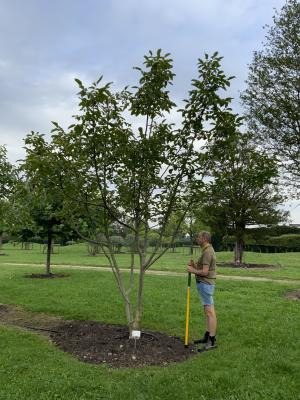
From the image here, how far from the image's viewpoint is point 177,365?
627cm

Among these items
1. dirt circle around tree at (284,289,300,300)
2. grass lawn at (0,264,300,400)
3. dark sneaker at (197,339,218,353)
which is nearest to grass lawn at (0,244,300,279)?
dirt circle around tree at (284,289,300,300)

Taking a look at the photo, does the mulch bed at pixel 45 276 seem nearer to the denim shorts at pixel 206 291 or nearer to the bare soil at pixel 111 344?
the bare soil at pixel 111 344

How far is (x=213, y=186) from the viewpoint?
786 cm

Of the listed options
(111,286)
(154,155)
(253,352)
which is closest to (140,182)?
(154,155)

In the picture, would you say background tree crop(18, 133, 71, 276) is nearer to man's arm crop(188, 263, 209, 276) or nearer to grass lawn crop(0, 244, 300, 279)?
man's arm crop(188, 263, 209, 276)

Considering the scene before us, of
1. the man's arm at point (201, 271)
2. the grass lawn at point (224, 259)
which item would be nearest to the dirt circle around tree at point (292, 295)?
the grass lawn at point (224, 259)

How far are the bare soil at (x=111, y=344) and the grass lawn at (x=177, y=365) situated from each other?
0.29 metres

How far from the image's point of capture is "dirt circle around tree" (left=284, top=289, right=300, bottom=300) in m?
11.9

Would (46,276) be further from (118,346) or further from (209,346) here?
(209,346)

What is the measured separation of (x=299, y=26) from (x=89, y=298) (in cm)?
950

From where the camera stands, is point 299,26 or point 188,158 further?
point 299,26

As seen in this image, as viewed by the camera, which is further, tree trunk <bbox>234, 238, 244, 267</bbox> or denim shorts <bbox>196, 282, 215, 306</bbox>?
tree trunk <bbox>234, 238, 244, 267</bbox>

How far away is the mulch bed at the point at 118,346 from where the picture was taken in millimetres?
6673

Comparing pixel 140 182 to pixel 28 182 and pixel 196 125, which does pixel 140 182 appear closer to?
pixel 196 125
